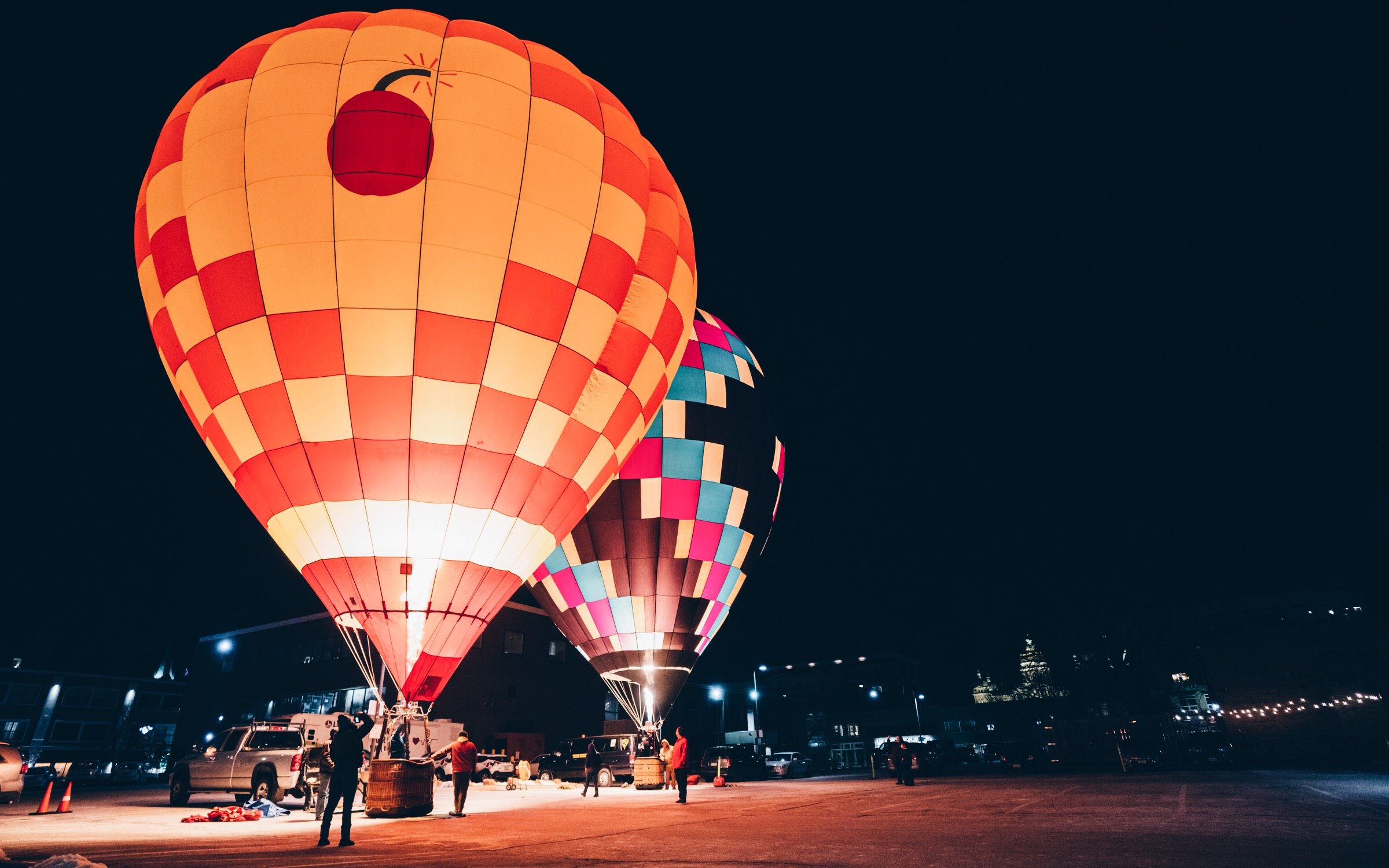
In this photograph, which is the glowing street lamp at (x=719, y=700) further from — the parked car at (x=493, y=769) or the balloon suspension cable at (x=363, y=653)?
the balloon suspension cable at (x=363, y=653)

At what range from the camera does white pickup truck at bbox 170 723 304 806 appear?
39.3 ft

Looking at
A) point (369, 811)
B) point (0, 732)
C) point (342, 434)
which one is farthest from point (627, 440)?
point (0, 732)

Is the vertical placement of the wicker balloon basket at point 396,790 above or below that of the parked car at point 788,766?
above

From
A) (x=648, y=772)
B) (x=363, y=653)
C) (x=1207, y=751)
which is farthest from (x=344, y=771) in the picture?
(x=1207, y=751)

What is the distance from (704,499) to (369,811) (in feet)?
30.3

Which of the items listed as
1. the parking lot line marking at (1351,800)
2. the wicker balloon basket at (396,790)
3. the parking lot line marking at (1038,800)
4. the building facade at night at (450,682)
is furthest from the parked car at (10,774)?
the building facade at night at (450,682)

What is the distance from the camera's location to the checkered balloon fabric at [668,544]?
1548cm

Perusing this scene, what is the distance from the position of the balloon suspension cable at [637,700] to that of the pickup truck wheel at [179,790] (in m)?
8.13

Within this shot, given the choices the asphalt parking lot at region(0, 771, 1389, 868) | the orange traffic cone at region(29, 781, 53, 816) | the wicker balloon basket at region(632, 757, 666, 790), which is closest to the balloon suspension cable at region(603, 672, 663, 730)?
the wicker balloon basket at region(632, 757, 666, 790)

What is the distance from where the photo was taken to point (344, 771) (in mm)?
7207

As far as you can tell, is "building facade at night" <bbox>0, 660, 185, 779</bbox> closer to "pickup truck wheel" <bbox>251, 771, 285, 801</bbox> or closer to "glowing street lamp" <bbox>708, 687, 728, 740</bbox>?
"glowing street lamp" <bbox>708, 687, 728, 740</bbox>

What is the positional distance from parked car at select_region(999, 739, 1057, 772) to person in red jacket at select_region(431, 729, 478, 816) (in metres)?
18.9

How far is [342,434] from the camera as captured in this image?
28.0 ft

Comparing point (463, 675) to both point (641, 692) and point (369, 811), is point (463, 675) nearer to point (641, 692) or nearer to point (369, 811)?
point (641, 692)
